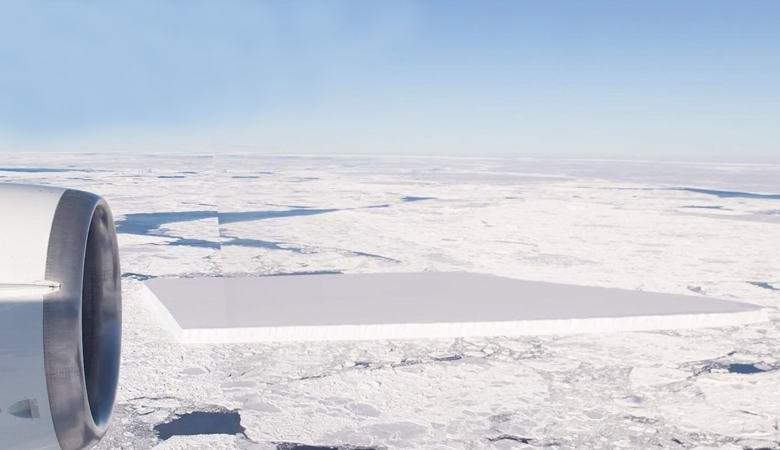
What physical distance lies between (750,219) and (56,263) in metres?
15.8

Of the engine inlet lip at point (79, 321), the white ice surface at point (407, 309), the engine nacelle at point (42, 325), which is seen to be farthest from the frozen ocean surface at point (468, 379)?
the engine nacelle at point (42, 325)

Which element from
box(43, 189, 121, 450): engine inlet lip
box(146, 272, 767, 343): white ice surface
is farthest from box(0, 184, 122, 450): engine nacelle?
box(146, 272, 767, 343): white ice surface

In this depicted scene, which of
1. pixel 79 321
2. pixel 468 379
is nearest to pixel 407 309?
pixel 468 379

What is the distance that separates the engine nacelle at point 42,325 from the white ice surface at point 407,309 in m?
3.59

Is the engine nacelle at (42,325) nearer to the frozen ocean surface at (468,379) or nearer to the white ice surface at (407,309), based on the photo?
the frozen ocean surface at (468,379)

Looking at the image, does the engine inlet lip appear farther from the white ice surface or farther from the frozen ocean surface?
the white ice surface

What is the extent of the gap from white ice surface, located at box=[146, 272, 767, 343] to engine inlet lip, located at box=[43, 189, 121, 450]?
3.29 metres

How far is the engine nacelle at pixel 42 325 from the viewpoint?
1232 mm

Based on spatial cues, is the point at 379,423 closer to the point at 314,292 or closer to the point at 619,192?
the point at 314,292

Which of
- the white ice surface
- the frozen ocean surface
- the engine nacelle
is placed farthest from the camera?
the white ice surface

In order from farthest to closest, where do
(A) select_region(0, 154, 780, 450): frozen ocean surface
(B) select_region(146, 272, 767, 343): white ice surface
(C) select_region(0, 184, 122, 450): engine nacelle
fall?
(B) select_region(146, 272, 767, 343): white ice surface
(A) select_region(0, 154, 780, 450): frozen ocean surface
(C) select_region(0, 184, 122, 450): engine nacelle

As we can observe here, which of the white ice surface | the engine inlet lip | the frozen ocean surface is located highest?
the engine inlet lip

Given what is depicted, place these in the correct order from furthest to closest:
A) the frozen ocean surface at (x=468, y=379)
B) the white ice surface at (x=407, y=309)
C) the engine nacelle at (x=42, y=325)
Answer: the white ice surface at (x=407, y=309), the frozen ocean surface at (x=468, y=379), the engine nacelle at (x=42, y=325)

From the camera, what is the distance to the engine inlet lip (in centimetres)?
126
